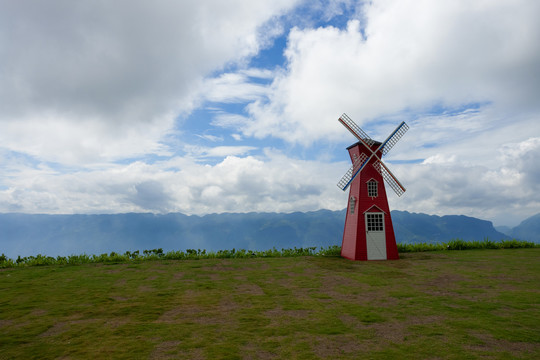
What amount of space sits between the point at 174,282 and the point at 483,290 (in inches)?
447

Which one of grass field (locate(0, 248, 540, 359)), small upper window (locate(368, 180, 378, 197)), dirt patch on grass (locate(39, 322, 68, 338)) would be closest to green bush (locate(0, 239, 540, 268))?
grass field (locate(0, 248, 540, 359))

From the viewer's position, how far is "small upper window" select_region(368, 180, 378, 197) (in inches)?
741

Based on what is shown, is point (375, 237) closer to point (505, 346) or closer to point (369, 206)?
point (369, 206)

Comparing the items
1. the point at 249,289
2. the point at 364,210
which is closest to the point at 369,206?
the point at 364,210

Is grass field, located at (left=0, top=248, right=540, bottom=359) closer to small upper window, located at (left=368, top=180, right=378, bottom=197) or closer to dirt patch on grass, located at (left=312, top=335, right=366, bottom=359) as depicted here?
dirt patch on grass, located at (left=312, top=335, right=366, bottom=359)

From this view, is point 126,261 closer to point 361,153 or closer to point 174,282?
point 174,282

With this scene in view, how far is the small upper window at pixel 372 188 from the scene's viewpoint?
18.8m

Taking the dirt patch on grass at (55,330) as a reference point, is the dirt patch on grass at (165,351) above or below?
below

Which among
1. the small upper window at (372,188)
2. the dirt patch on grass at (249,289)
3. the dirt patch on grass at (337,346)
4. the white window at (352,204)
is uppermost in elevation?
the small upper window at (372,188)

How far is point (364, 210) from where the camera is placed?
1839 centimetres

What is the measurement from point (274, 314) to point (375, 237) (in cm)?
1206

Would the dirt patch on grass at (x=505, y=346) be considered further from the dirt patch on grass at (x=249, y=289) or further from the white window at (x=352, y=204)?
the white window at (x=352, y=204)

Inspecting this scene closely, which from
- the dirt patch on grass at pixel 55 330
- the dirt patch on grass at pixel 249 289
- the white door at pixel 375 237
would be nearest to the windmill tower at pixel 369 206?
the white door at pixel 375 237

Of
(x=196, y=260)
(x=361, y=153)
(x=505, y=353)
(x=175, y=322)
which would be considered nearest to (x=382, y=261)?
(x=361, y=153)
